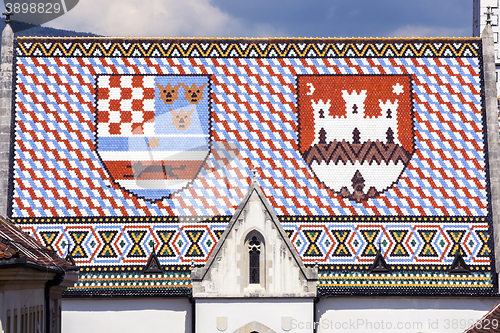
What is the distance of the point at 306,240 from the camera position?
69.2 ft

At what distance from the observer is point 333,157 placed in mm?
21766

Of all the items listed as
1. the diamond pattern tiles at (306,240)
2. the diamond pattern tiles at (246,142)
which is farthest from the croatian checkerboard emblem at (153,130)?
the diamond pattern tiles at (306,240)

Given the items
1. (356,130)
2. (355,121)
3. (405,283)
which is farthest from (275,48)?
(405,283)

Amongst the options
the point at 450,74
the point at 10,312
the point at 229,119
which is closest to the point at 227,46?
the point at 229,119

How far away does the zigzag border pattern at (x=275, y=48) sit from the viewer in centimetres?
2223

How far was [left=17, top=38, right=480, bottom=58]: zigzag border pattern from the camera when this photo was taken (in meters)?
22.2

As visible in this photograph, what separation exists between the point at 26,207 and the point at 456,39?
38.8 ft

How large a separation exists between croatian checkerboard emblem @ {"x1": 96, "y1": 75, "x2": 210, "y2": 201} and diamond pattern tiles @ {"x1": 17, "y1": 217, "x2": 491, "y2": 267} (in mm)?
1083

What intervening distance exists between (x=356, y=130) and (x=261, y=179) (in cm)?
275

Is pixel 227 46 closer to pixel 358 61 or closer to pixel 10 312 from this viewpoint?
pixel 358 61

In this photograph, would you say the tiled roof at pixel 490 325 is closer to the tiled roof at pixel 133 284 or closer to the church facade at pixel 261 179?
the church facade at pixel 261 179

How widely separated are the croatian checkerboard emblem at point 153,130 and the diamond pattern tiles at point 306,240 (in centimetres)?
108

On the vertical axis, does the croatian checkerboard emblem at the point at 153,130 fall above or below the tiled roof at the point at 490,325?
above

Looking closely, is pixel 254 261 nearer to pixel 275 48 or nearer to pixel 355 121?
pixel 355 121
